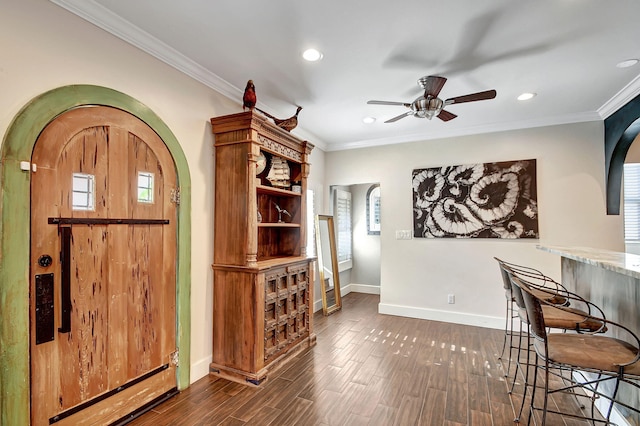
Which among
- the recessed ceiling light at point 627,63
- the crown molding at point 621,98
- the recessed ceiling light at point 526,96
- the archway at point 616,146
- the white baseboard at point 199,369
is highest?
the recessed ceiling light at point 627,63

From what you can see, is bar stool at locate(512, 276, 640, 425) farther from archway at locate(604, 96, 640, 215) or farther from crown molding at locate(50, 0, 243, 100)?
crown molding at locate(50, 0, 243, 100)

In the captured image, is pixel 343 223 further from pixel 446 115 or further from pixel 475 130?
pixel 446 115

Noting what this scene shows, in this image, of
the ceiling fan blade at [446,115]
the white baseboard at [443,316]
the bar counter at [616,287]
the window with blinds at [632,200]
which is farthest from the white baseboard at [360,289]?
the window with blinds at [632,200]

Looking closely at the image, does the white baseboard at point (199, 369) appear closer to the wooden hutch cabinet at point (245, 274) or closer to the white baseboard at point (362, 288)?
the wooden hutch cabinet at point (245, 274)

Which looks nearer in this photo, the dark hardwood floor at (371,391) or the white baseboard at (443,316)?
the dark hardwood floor at (371,391)

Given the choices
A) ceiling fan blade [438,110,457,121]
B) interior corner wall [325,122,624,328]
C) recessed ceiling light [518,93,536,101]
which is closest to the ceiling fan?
ceiling fan blade [438,110,457,121]

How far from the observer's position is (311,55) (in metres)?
2.49

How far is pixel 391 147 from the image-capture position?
4820 millimetres

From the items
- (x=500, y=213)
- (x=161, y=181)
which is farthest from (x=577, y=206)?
(x=161, y=181)

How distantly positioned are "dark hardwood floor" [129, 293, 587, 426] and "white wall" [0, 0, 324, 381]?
53 centimetres

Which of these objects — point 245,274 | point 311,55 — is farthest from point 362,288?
point 311,55

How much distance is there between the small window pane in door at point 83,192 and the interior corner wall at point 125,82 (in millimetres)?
400

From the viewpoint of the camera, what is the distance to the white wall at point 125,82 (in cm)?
166

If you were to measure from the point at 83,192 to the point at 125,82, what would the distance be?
0.86 meters
